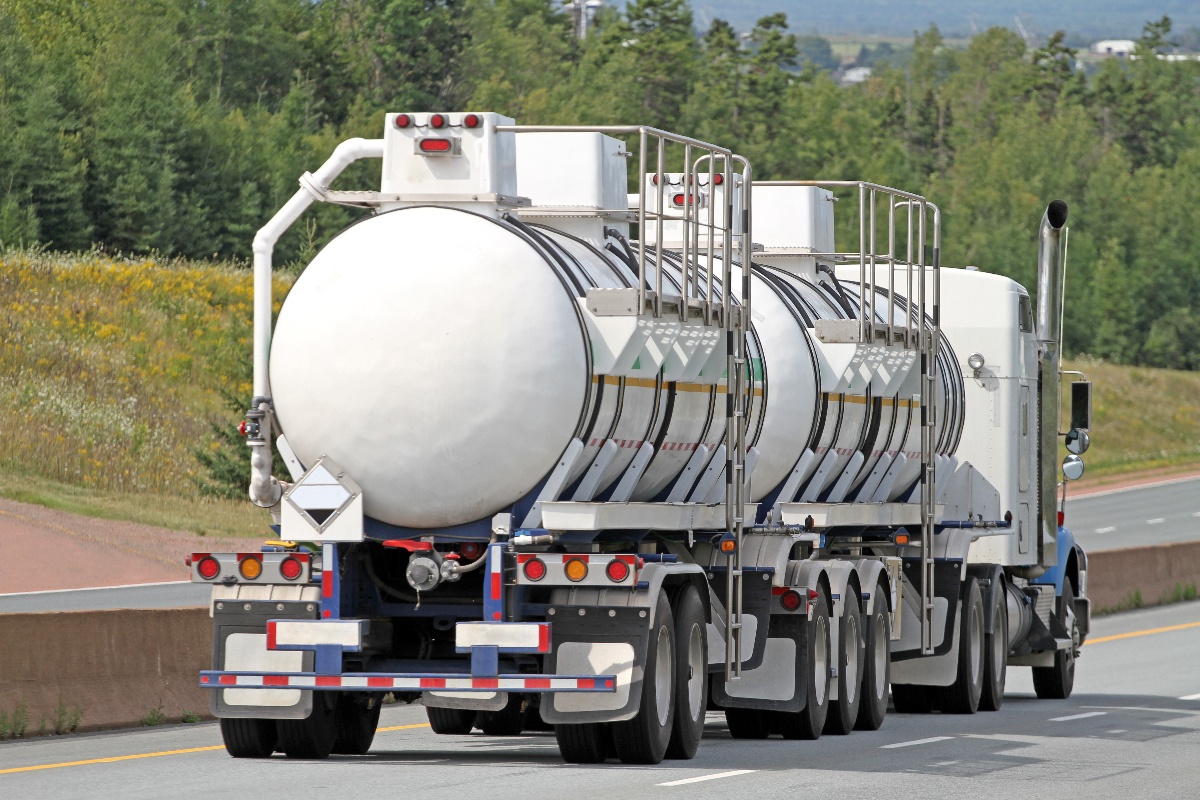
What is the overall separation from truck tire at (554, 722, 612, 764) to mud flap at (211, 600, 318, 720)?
155 cm

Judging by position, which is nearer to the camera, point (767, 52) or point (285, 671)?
point (285, 671)

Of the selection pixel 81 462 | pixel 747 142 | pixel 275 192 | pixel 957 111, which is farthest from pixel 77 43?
pixel 957 111

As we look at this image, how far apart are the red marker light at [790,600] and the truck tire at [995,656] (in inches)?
198

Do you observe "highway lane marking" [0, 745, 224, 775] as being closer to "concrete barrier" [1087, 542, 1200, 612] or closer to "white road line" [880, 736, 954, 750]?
"white road line" [880, 736, 954, 750]

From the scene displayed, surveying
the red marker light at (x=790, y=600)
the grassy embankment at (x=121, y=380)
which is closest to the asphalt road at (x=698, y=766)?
the red marker light at (x=790, y=600)

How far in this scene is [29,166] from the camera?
63.1 meters

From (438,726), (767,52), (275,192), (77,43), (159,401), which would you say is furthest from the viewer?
(767,52)

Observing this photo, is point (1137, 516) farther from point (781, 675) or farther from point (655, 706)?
point (655, 706)

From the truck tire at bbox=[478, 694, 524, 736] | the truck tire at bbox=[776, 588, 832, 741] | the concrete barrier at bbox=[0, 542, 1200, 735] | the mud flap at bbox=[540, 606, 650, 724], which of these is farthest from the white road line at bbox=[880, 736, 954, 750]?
the concrete barrier at bbox=[0, 542, 1200, 735]

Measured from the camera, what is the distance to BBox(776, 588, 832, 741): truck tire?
51.4 ft

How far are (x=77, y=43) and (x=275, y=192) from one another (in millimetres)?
17971

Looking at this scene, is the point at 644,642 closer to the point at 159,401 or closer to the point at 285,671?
the point at 285,671

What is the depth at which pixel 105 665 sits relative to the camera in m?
15.5

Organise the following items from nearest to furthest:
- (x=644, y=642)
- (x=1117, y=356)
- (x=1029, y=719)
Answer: (x=644, y=642) → (x=1029, y=719) → (x=1117, y=356)
